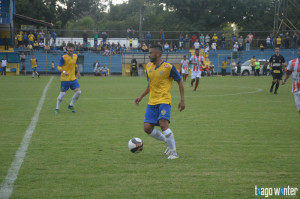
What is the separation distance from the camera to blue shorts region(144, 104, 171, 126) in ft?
21.4

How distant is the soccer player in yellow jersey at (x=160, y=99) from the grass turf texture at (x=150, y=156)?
16.2 inches

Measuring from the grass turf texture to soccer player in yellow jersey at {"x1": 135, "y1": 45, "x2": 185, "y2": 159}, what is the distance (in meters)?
0.41

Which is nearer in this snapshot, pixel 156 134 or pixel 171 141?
pixel 171 141

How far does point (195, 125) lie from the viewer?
10258 millimetres

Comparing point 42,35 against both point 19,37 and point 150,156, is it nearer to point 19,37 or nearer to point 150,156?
point 19,37

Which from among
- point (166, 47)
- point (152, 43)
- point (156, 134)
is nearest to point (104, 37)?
point (152, 43)

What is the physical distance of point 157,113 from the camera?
6.70 metres

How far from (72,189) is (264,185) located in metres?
2.46

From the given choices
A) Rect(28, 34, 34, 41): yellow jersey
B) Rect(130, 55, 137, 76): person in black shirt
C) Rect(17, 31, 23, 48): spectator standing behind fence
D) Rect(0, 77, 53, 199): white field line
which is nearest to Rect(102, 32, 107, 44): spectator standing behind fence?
Rect(130, 55, 137, 76): person in black shirt

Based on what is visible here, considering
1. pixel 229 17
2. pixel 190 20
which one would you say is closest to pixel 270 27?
pixel 229 17

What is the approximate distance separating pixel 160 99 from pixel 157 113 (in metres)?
0.25

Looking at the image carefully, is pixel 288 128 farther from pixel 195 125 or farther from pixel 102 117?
pixel 102 117

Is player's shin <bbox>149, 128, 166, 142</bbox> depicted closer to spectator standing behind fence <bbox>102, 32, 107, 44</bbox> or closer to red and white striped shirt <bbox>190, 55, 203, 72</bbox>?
red and white striped shirt <bbox>190, 55, 203, 72</bbox>

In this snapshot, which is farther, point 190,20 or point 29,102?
point 190,20
